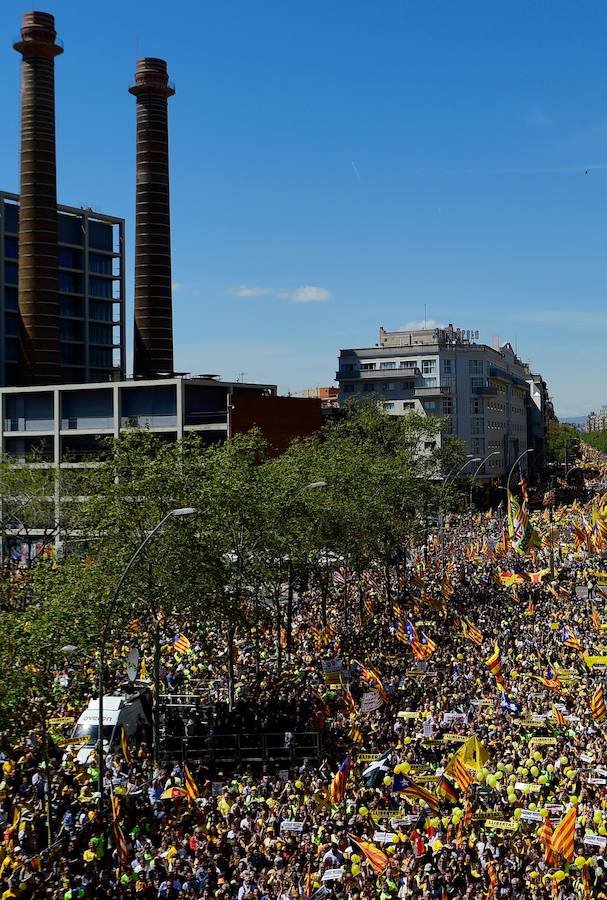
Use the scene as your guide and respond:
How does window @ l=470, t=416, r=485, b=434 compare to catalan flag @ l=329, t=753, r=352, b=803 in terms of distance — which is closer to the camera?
catalan flag @ l=329, t=753, r=352, b=803

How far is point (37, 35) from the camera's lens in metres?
76.4

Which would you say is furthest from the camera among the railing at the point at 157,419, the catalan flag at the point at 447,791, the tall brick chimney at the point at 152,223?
the tall brick chimney at the point at 152,223

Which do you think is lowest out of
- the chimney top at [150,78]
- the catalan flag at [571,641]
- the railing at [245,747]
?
the railing at [245,747]

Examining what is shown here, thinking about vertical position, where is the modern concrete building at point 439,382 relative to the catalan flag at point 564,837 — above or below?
above

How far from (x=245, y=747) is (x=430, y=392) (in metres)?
83.4

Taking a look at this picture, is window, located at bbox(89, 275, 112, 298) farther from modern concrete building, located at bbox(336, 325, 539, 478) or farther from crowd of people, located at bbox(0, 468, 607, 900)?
crowd of people, located at bbox(0, 468, 607, 900)

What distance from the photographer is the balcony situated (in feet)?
359

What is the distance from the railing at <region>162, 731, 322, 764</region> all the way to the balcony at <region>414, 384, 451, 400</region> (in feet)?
272

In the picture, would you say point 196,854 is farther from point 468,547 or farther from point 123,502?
point 468,547

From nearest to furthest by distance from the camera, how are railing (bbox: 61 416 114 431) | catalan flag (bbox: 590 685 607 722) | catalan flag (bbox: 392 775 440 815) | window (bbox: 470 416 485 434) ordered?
catalan flag (bbox: 392 775 440 815), catalan flag (bbox: 590 685 607 722), railing (bbox: 61 416 114 431), window (bbox: 470 416 485 434)

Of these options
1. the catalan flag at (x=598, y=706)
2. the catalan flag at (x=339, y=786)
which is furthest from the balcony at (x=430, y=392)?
the catalan flag at (x=339, y=786)

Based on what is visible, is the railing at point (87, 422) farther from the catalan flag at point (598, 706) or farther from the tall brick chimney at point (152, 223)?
the catalan flag at point (598, 706)

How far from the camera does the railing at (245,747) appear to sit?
91.0 feet

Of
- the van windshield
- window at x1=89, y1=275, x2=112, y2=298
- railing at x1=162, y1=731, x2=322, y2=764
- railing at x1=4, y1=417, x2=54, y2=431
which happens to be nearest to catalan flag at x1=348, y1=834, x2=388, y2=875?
railing at x1=162, y1=731, x2=322, y2=764
